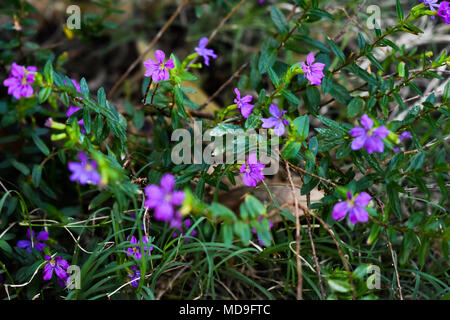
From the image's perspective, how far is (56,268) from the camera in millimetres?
1440

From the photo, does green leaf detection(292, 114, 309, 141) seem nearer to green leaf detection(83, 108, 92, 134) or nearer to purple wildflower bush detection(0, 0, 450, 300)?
purple wildflower bush detection(0, 0, 450, 300)

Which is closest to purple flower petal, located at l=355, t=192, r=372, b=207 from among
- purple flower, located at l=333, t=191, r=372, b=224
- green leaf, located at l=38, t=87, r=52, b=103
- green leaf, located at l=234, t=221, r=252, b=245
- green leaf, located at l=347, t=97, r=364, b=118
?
purple flower, located at l=333, t=191, r=372, b=224

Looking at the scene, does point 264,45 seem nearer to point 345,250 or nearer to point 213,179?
point 213,179

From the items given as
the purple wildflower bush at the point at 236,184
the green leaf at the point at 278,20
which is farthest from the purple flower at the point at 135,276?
the green leaf at the point at 278,20

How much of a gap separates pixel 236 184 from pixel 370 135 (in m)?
0.72

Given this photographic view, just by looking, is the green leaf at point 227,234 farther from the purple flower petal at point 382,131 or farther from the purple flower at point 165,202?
the purple flower petal at point 382,131

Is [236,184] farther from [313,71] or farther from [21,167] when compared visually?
[21,167]

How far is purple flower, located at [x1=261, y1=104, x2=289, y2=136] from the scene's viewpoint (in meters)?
1.33

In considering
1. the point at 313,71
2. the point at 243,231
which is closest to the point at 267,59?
the point at 313,71

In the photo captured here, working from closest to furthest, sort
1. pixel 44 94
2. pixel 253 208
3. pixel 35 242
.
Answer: pixel 253 208, pixel 44 94, pixel 35 242

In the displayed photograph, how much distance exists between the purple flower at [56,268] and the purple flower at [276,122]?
0.83m

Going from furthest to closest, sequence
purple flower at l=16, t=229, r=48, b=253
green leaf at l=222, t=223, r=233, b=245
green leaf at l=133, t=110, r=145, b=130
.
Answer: green leaf at l=133, t=110, r=145, b=130
purple flower at l=16, t=229, r=48, b=253
green leaf at l=222, t=223, r=233, b=245

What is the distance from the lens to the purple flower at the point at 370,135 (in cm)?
114
